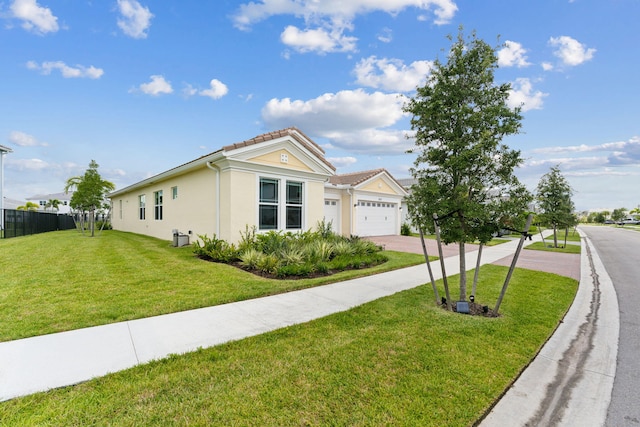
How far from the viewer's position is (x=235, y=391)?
260 cm

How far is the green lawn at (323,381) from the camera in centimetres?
229

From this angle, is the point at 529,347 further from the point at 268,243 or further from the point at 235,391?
the point at 268,243

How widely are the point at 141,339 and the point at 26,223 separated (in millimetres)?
22178

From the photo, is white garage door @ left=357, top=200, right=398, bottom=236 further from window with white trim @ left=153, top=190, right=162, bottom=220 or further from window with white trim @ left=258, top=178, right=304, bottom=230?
window with white trim @ left=153, top=190, right=162, bottom=220

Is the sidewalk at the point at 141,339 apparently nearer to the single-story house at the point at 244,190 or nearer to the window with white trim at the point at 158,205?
the single-story house at the point at 244,190

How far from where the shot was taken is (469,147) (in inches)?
185

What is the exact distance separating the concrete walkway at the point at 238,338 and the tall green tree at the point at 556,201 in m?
11.2

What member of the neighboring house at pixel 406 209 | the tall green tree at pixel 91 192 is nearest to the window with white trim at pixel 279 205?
the neighboring house at pixel 406 209

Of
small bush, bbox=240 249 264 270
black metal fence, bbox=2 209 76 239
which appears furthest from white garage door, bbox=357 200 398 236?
black metal fence, bbox=2 209 76 239

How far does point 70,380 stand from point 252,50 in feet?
43.8

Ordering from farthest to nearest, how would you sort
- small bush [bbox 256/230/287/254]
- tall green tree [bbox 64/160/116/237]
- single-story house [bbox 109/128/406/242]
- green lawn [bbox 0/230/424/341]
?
tall green tree [bbox 64/160/116/237] < single-story house [bbox 109/128/406/242] < small bush [bbox 256/230/287/254] < green lawn [bbox 0/230/424/341]

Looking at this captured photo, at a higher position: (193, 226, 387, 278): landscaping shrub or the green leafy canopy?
the green leafy canopy

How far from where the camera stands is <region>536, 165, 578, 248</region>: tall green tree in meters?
14.8

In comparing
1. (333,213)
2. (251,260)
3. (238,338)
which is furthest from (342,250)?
(333,213)
